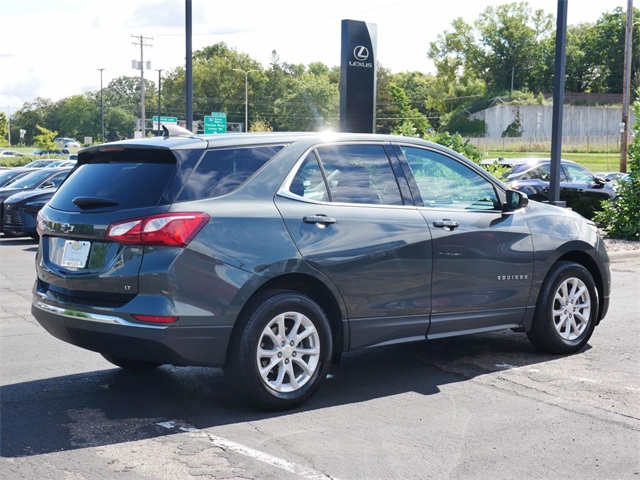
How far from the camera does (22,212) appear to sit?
17.6m

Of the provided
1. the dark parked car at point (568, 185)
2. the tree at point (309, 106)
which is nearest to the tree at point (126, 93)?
the tree at point (309, 106)

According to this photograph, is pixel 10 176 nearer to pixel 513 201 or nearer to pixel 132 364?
pixel 132 364

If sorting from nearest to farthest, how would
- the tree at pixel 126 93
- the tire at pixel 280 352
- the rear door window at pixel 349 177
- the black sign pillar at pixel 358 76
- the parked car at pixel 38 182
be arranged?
the tire at pixel 280 352
the rear door window at pixel 349 177
the black sign pillar at pixel 358 76
the parked car at pixel 38 182
the tree at pixel 126 93

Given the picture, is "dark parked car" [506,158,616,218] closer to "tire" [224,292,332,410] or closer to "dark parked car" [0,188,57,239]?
"dark parked car" [0,188,57,239]

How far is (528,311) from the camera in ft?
22.7

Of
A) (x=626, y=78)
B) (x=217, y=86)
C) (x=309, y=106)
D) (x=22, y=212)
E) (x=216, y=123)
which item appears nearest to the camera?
(x=22, y=212)

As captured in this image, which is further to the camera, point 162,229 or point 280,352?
point 280,352

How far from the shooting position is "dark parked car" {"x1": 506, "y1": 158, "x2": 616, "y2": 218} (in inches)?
792

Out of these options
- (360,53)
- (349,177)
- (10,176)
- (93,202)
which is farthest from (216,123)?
(93,202)

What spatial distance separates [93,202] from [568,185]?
55.7ft

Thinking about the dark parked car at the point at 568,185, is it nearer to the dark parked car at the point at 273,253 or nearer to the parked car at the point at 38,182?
the parked car at the point at 38,182

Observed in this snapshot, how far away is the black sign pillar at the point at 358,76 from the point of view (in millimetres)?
15656

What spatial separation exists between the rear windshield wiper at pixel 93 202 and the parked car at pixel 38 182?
14.1 m

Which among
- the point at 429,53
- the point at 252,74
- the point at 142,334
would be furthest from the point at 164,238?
the point at 429,53
